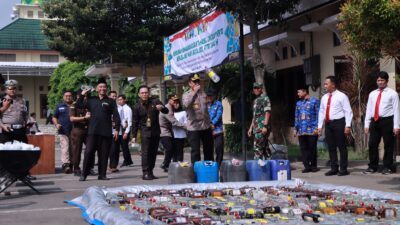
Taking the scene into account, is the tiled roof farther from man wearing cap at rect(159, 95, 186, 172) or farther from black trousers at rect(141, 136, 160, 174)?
black trousers at rect(141, 136, 160, 174)

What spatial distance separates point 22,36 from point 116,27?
3607cm

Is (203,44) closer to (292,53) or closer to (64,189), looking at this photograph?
(292,53)

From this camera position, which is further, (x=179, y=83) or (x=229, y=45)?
(x=179, y=83)

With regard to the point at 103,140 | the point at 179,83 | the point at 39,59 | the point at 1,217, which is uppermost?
the point at 39,59

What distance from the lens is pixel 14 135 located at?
38.1 ft

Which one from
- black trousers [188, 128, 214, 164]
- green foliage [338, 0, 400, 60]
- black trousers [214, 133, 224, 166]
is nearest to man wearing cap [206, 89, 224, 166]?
black trousers [214, 133, 224, 166]

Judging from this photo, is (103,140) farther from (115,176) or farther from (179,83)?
(179,83)

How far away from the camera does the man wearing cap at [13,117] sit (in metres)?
11.4

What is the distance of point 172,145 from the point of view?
14.0 meters

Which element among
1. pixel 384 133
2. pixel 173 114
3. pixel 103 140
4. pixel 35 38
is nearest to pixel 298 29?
pixel 173 114

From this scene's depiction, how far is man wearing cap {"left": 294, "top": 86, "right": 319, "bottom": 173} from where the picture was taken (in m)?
12.5

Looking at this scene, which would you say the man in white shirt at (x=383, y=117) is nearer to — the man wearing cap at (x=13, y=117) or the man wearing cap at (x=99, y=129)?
the man wearing cap at (x=99, y=129)

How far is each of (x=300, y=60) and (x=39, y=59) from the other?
151ft

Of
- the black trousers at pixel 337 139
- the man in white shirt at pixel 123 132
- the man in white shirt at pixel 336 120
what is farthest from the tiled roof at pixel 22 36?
the black trousers at pixel 337 139
